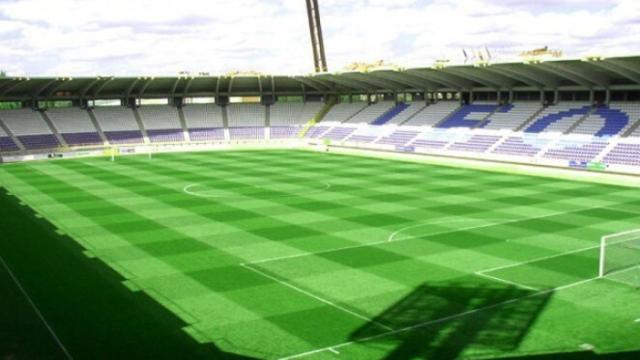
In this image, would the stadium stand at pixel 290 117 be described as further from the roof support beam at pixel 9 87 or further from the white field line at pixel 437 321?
the white field line at pixel 437 321

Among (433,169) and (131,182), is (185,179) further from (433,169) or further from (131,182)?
(433,169)

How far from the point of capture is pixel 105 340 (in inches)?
573

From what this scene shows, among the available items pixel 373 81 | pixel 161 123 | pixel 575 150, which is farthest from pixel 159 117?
pixel 575 150

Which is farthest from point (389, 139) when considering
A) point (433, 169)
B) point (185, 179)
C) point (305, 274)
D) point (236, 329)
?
point (236, 329)

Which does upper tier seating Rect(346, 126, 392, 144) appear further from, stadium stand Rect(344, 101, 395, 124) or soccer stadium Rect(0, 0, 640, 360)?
stadium stand Rect(344, 101, 395, 124)

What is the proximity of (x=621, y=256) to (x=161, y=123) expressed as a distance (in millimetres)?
59264

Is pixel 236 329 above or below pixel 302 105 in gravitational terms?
below

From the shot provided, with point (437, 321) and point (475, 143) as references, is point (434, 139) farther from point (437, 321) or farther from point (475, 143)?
point (437, 321)

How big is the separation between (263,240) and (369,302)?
318 inches

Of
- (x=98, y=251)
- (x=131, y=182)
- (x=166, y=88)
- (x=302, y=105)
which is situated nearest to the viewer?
(x=98, y=251)

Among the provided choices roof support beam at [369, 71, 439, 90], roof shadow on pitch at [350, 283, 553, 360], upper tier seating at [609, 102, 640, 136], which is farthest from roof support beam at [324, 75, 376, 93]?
roof shadow on pitch at [350, 283, 553, 360]

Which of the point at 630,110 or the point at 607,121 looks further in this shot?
the point at 607,121

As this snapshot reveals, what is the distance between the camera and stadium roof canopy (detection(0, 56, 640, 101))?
1842 inches

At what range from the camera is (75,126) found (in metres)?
66.2
